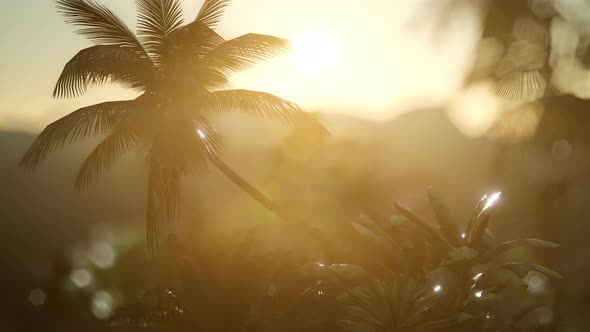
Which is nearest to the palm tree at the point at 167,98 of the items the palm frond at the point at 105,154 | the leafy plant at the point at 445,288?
the palm frond at the point at 105,154

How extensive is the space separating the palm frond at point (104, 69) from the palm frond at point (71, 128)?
0.52m

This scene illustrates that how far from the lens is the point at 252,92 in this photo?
41.8 ft

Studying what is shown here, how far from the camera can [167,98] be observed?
12.6 metres

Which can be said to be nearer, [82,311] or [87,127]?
[87,127]

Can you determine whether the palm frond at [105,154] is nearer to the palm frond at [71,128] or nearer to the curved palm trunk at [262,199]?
the palm frond at [71,128]

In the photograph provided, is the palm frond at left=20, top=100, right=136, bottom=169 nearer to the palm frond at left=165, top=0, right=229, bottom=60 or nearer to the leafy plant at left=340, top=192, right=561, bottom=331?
the palm frond at left=165, top=0, right=229, bottom=60

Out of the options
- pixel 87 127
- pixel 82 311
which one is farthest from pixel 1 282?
pixel 87 127

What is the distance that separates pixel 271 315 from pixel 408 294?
2.82 meters

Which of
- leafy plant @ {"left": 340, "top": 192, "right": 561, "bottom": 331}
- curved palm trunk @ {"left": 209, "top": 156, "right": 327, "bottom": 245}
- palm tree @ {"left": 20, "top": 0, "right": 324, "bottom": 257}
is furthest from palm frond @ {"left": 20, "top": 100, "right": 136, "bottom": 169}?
leafy plant @ {"left": 340, "top": 192, "right": 561, "bottom": 331}

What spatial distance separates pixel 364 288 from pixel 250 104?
15.4 ft

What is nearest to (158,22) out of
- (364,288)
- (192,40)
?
(192,40)

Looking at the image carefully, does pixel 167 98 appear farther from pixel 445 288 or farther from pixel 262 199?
pixel 445 288

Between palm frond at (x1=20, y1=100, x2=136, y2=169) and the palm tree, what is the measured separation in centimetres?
2

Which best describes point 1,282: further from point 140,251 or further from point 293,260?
point 293,260
